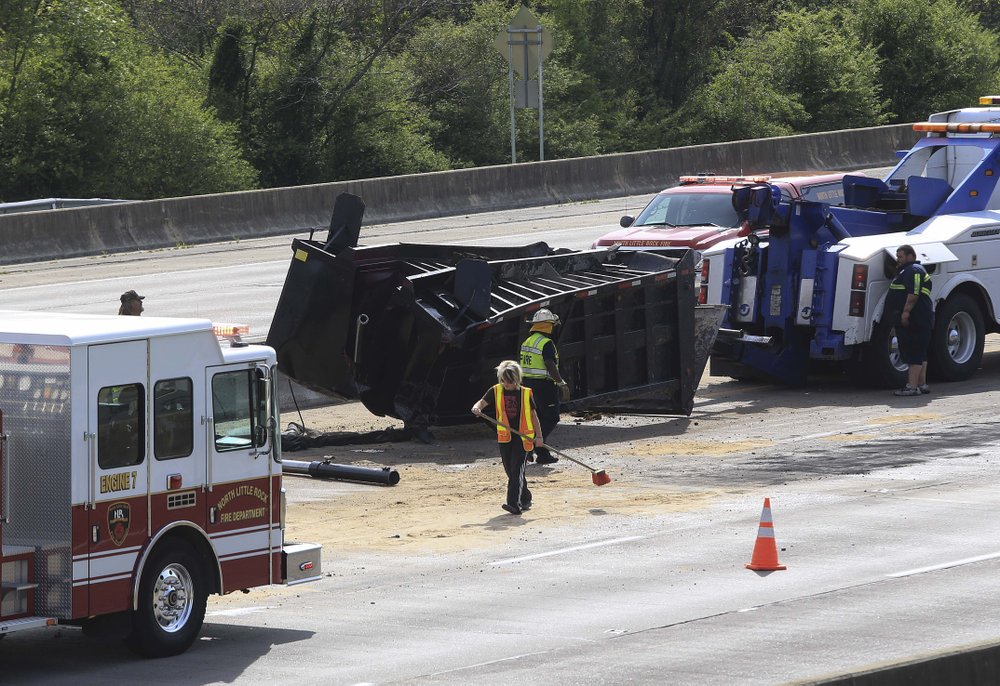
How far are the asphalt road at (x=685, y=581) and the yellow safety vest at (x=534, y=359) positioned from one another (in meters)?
1.24

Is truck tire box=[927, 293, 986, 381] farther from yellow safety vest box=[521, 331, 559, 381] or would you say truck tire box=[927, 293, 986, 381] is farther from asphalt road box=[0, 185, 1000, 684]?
yellow safety vest box=[521, 331, 559, 381]

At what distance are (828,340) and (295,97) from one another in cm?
2781

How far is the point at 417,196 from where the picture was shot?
34719mm

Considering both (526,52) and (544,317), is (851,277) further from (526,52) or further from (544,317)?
(526,52)

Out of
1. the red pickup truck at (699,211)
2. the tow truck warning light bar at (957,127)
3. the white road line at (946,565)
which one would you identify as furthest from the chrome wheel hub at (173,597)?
the tow truck warning light bar at (957,127)

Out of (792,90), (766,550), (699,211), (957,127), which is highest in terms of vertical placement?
(792,90)

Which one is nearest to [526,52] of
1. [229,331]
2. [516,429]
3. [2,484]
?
[516,429]

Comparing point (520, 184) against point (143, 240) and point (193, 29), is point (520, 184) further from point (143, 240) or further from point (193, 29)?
point (193, 29)

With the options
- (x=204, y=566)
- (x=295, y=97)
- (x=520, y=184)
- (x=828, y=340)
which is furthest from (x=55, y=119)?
(x=204, y=566)

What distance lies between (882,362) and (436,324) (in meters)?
5.78

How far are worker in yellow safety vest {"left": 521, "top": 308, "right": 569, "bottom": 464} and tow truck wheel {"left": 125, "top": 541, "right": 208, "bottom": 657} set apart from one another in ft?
19.7

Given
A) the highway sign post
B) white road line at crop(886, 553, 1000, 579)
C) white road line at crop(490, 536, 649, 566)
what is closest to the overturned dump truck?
white road line at crop(490, 536, 649, 566)

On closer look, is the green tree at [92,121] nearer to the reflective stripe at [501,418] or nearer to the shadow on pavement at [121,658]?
the reflective stripe at [501,418]

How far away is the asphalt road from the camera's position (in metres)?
9.56
